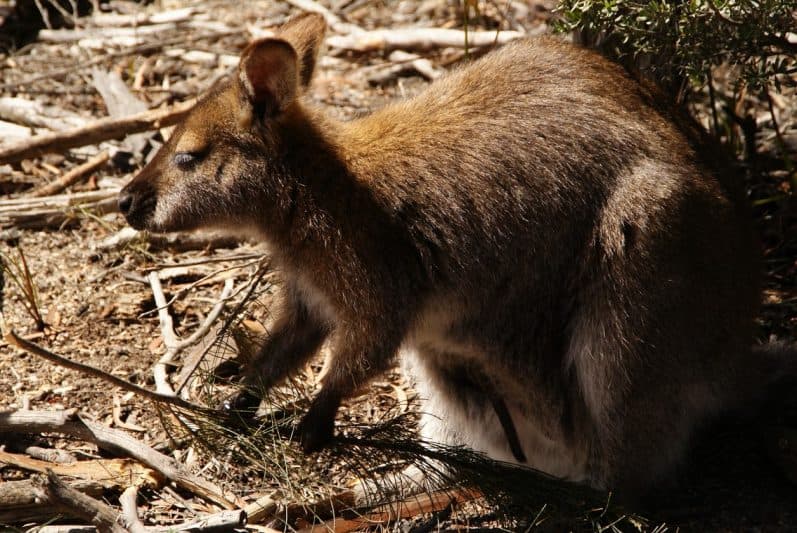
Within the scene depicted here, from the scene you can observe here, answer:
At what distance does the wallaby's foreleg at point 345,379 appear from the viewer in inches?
163

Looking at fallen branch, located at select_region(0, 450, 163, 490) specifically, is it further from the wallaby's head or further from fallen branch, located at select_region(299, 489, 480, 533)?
the wallaby's head

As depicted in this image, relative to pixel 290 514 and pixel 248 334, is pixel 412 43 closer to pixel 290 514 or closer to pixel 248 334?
pixel 248 334

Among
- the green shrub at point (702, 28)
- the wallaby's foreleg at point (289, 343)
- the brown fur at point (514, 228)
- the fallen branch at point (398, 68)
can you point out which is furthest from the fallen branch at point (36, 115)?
the green shrub at point (702, 28)

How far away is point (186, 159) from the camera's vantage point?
4.30m

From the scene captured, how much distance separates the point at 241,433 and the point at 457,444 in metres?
1.21

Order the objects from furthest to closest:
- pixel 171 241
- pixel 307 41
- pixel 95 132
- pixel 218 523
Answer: pixel 95 132, pixel 171 241, pixel 307 41, pixel 218 523

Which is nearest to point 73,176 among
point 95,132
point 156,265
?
point 95,132

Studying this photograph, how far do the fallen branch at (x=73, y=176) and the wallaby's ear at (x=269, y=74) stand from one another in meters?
2.37

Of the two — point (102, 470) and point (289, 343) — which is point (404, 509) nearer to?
point (289, 343)

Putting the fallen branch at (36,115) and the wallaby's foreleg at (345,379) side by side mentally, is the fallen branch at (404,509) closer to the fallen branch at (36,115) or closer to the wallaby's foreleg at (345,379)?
the wallaby's foreleg at (345,379)

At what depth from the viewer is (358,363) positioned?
4160 mm

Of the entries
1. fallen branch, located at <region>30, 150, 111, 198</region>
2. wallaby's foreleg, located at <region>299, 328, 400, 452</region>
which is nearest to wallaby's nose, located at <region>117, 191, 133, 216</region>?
wallaby's foreleg, located at <region>299, 328, 400, 452</region>

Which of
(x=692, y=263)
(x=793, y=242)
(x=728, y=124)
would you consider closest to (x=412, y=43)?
(x=728, y=124)

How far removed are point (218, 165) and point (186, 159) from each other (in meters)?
0.15
